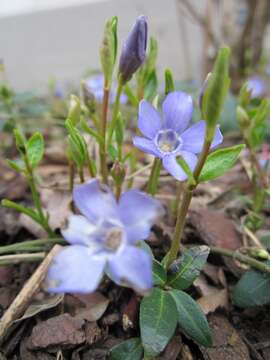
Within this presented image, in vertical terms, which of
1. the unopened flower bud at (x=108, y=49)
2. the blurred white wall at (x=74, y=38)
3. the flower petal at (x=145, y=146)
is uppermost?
the unopened flower bud at (x=108, y=49)

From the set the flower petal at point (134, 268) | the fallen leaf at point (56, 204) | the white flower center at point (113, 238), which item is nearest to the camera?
the flower petal at point (134, 268)

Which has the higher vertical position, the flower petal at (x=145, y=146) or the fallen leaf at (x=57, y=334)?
the flower petal at (x=145, y=146)

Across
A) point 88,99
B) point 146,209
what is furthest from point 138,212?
point 88,99

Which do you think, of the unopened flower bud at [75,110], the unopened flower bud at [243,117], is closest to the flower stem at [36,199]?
the unopened flower bud at [75,110]

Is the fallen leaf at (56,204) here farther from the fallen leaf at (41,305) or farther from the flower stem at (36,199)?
the fallen leaf at (41,305)

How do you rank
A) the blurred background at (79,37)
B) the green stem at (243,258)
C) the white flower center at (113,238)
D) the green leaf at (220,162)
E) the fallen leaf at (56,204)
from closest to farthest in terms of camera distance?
the white flower center at (113,238)
the green leaf at (220,162)
the green stem at (243,258)
the fallen leaf at (56,204)
the blurred background at (79,37)

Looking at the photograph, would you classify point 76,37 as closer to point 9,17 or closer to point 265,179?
point 9,17

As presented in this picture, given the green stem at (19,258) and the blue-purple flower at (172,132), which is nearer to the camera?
the blue-purple flower at (172,132)
